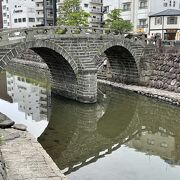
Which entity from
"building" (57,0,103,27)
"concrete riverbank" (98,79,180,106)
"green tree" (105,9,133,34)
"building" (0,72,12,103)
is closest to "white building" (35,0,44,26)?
"building" (57,0,103,27)

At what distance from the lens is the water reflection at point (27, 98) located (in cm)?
2209

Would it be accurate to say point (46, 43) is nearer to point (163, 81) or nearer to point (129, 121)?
point (129, 121)

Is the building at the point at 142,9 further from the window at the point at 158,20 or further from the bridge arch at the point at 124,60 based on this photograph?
the bridge arch at the point at 124,60

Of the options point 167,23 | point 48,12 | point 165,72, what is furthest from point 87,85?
point 48,12

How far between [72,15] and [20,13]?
39282 mm

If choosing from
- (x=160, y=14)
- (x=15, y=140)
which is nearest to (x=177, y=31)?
(x=160, y=14)

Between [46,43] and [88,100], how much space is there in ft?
19.0

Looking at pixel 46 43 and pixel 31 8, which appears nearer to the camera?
pixel 46 43

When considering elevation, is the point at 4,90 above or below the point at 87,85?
below

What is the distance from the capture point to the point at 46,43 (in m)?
23.1

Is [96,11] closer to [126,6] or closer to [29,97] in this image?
[126,6]

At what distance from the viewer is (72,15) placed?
43250 millimetres

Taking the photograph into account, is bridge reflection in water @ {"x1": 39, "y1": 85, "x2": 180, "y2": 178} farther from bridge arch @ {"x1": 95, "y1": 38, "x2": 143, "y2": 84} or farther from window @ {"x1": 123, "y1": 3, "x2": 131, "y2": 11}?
window @ {"x1": 123, "y1": 3, "x2": 131, "y2": 11}

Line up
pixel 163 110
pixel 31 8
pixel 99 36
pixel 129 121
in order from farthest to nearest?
pixel 31 8
pixel 99 36
pixel 163 110
pixel 129 121
